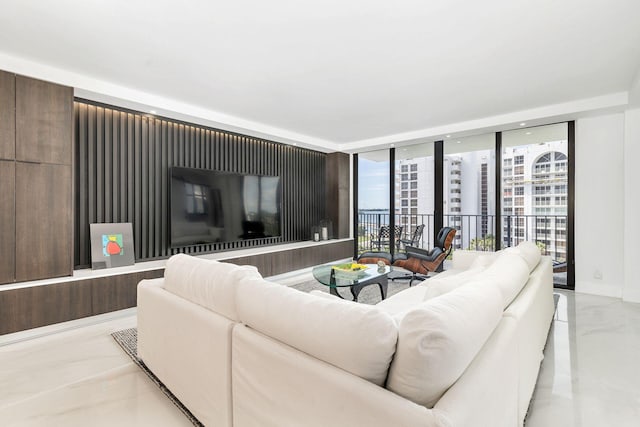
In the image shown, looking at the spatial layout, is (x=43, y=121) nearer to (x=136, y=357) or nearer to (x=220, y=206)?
(x=220, y=206)

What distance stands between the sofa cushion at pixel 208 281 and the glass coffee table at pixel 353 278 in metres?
1.60

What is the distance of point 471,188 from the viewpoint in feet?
18.2

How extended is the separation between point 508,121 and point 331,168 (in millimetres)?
3353

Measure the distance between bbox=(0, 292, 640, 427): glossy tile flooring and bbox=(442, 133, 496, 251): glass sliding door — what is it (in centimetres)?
235

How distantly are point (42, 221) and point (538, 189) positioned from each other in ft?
20.7

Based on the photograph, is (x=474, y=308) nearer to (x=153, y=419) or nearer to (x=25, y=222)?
(x=153, y=419)

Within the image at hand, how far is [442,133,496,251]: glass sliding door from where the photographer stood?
5234 millimetres

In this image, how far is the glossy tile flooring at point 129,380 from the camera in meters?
1.72

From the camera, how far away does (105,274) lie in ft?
10.5

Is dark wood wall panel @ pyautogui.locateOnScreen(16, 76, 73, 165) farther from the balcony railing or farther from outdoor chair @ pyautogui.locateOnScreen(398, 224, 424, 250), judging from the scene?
outdoor chair @ pyautogui.locateOnScreen(398, 224, 424, 250)

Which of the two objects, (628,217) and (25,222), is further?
(628,217)

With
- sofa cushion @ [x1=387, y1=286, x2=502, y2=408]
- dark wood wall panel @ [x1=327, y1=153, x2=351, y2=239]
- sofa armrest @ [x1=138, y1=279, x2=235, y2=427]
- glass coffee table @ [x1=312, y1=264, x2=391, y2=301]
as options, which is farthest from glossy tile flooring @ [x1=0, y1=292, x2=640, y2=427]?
dark wood wall panel @ [x1=327, y1=153, x2=351, y2=239]

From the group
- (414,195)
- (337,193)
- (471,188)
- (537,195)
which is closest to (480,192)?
(471,188)

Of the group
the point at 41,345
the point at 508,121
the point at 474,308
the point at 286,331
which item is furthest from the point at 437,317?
the point at 508,121
